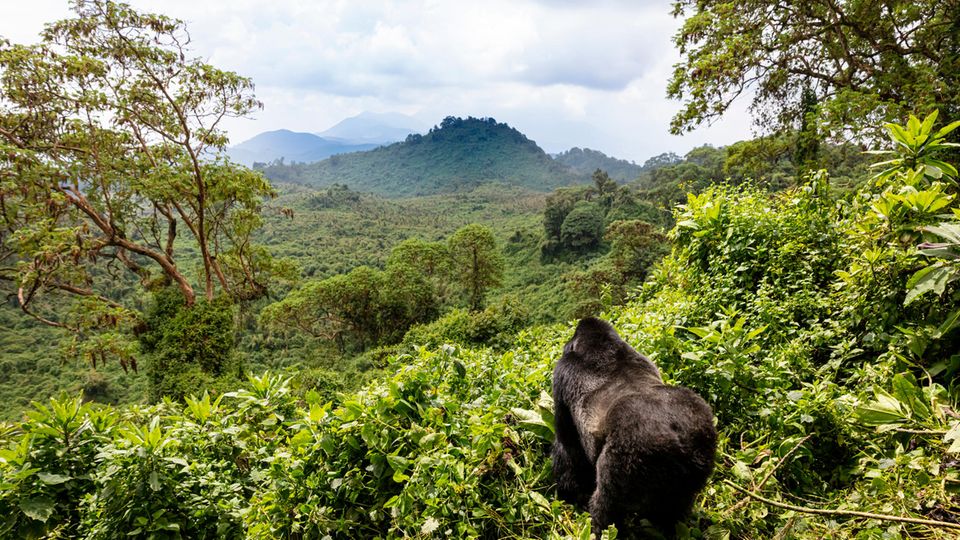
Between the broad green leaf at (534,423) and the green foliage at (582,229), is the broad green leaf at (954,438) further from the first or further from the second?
the green foliage at (582,229)

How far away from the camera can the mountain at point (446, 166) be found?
426ft

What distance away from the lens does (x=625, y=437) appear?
1.98m

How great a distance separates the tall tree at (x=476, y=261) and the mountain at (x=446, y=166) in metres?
92.5

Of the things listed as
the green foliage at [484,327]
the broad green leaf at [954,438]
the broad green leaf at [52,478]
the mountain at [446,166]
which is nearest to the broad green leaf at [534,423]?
the broad green leaf at [954,438]

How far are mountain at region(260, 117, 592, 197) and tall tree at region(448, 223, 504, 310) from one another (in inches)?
3644

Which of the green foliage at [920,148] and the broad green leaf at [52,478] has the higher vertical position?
the green foliage at [920,148]

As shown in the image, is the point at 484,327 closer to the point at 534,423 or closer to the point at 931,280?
the point at 534,423

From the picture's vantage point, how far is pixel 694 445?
6.10ft

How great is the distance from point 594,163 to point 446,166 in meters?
59.6

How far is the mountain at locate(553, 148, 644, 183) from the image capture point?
14675 centimetres

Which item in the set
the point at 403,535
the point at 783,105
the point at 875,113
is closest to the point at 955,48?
the point at 875,113

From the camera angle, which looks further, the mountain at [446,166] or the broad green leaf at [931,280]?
the mountain at [446,166]

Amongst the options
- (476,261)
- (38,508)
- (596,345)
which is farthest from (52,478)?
(476,261)

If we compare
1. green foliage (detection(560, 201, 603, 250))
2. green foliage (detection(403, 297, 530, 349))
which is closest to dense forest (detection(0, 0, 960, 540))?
green foliage (detection(403, 297, 530, 349))
